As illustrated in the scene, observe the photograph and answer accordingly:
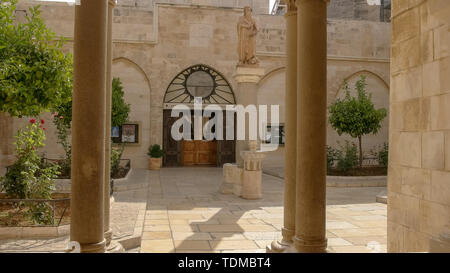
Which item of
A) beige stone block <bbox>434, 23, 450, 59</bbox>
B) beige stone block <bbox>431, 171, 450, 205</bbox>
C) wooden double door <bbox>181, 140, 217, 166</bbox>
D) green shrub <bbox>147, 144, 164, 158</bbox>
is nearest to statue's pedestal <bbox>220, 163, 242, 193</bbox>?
→ beige stone block <bbox>431, 171, 450, 205</bbox>

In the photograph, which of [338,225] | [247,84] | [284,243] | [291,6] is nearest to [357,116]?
[247,84]

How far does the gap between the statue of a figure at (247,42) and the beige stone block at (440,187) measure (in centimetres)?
694

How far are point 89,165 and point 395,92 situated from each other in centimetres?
331

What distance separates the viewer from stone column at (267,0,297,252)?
4.40 metres

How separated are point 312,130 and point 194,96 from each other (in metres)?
14.8

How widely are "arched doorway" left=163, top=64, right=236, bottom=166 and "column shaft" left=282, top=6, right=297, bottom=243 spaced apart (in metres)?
13.7

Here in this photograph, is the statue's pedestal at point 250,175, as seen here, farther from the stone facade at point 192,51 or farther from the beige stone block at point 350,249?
the stone facade at point 192,51

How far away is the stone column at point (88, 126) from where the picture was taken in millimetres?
3377

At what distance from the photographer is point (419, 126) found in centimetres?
378

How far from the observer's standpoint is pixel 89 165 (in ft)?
11.1

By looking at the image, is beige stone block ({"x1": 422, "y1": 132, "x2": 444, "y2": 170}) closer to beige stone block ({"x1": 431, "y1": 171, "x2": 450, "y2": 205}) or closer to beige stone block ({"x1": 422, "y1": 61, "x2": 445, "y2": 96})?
beige stone block ({"x1": 431, "y1": 171, "x2": 450, "y2": 205})
